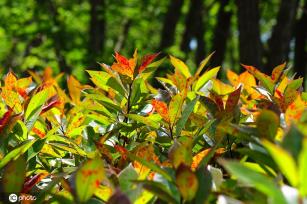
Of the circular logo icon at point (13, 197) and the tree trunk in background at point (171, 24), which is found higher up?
the circular logo icon at point (13, 197)

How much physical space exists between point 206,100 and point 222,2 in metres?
8.11

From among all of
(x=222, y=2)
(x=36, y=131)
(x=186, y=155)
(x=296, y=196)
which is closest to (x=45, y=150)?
(x=36, y=131)

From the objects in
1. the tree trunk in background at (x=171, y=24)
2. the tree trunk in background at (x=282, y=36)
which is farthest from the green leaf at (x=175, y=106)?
the tree trunk in background at (x=171, y=24)

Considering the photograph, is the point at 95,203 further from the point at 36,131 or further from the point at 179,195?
the point at 36,131

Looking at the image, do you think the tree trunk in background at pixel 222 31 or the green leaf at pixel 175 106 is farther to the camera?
the tree trunk in background at pixel 222 31

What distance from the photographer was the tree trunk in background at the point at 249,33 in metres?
4.68

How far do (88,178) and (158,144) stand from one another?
0.65m

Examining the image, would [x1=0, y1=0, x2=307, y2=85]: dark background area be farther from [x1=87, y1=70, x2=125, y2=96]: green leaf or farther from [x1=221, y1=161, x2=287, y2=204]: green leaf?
[x1=221, y1=161, x2=287, y2=204]: green leaf

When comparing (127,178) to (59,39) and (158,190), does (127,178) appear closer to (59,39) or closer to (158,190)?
(158,190)

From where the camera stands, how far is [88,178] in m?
0.86

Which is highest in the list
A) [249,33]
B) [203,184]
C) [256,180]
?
[256,180]

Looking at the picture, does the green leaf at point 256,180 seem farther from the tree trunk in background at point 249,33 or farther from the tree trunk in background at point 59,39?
the tree trunk in background at point 59,39

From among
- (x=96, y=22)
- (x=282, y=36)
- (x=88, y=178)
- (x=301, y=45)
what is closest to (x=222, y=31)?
(x=301, y=45)

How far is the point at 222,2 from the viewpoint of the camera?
30.2ft
